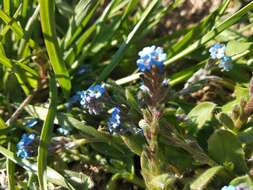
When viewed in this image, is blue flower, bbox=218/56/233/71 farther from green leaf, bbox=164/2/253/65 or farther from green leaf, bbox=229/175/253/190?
green leaf, bbox=229/175/253/190

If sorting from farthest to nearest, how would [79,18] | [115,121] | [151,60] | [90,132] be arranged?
[79,18]
[90,132]
[115,121]
[151,60]

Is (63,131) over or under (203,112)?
over

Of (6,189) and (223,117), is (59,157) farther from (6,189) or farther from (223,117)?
(223,117)

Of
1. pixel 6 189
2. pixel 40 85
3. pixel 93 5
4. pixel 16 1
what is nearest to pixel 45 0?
pixel 16 1

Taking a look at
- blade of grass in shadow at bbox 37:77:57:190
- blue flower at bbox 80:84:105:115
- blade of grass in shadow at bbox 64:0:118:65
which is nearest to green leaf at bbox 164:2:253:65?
blade of grass in shadow at bbox 64:0:118:65

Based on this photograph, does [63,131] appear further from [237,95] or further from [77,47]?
[237,95]

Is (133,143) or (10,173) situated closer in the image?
(133,143)

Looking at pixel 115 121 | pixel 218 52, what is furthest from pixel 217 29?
pixel 115 121
